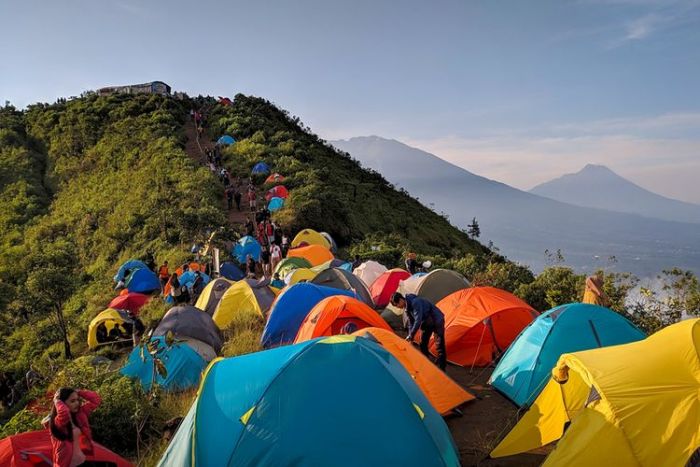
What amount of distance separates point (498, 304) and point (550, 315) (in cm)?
184

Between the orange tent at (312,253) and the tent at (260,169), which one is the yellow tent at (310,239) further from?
the tent at (260,169)

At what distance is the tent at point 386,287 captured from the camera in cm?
1301

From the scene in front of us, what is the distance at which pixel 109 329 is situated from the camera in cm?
1327

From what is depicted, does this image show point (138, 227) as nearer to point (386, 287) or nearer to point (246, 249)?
point (246, 249)

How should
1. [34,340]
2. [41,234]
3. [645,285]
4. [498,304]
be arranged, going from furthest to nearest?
1. [41,234]
2. [34,340]
3. [645,285]
4. [498,304]

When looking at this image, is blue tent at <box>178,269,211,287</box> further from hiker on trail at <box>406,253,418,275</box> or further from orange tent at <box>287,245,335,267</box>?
hiker on trail at <box>406,253,418,275</box>

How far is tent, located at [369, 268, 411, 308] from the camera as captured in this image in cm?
1301

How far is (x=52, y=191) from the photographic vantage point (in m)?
34.7

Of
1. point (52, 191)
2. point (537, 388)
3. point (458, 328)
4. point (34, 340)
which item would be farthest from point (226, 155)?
point (537, 388)

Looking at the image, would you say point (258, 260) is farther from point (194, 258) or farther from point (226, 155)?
point (226, 155)

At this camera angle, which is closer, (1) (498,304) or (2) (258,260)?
(1) (498,304)

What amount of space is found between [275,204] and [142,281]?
842 centimetres

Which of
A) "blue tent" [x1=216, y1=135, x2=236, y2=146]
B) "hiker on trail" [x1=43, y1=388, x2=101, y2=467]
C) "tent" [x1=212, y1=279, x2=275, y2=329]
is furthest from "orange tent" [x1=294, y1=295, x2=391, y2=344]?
"blue tent" [x1=216, y1=135, x2=236, y2=146]

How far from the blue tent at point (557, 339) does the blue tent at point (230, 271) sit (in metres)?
11.0
